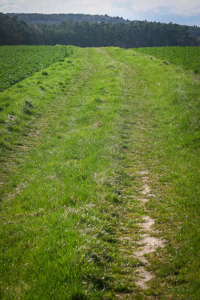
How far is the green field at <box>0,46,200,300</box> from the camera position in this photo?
168 inches

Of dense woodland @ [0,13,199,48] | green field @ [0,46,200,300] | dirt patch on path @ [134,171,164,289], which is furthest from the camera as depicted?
dense woodland @ [0,13,199,48]

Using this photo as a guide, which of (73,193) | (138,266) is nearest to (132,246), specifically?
(138,266)

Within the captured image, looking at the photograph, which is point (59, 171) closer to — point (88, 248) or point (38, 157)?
point (38, 157)

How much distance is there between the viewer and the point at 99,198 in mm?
6973

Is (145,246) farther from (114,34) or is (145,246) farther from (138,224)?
(114,34)

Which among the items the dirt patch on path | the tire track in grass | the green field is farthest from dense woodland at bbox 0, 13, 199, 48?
the dirt patch on path

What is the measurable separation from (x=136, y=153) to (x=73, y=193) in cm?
464

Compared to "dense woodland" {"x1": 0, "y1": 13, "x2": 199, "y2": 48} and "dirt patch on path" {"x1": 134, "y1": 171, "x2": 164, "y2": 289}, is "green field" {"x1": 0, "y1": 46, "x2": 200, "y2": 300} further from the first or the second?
"dense woodland" {"x1": 0, "y1": 13, "x2": 199, "y2": 48}

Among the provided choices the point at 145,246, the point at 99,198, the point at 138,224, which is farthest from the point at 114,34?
the point at 145,246

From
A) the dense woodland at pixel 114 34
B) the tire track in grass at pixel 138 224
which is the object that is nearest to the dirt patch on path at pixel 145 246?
the tire track in grass at pixel 138 224

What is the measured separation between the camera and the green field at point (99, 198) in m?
4.26

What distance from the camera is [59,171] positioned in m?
8.76

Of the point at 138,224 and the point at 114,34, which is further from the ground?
the point at 114,34

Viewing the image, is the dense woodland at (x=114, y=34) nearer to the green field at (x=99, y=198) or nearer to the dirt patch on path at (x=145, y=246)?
the green field at (x=99, y=198)
